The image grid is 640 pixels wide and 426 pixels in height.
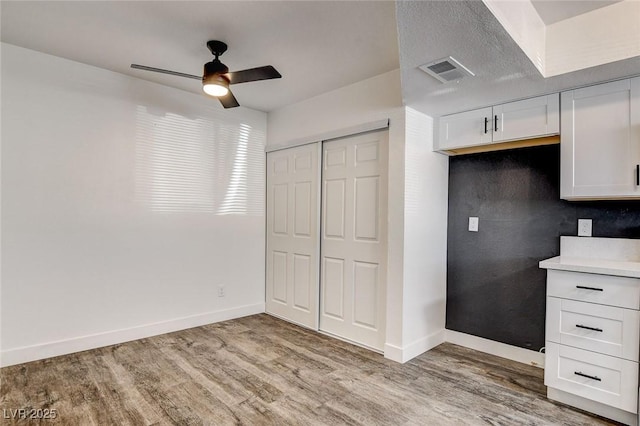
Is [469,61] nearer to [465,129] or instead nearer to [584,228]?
[465,129]

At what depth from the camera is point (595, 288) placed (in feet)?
6.98

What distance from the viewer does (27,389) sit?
2.38 metres

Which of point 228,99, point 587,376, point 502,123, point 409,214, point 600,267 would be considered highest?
point 228,99

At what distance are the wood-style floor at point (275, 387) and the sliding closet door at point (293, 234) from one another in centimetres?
69

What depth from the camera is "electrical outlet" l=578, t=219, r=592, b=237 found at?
2.56m

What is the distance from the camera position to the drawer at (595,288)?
2012mm

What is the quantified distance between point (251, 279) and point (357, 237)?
164cm

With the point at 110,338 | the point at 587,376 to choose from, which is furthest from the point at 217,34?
the point at 587,376

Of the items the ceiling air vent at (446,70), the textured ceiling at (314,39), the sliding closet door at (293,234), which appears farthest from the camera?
the sliding closet door at (293,234)

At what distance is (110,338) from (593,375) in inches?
150

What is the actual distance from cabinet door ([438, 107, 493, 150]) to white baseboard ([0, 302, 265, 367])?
296 cm

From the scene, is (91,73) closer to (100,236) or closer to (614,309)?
(100,236)

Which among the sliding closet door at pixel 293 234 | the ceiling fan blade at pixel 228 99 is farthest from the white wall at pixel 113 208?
the ceiling fan blade at pixel 228 99

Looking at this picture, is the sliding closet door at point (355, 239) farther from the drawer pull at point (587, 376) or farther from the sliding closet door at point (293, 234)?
the drawer pull at point (587, 376)
